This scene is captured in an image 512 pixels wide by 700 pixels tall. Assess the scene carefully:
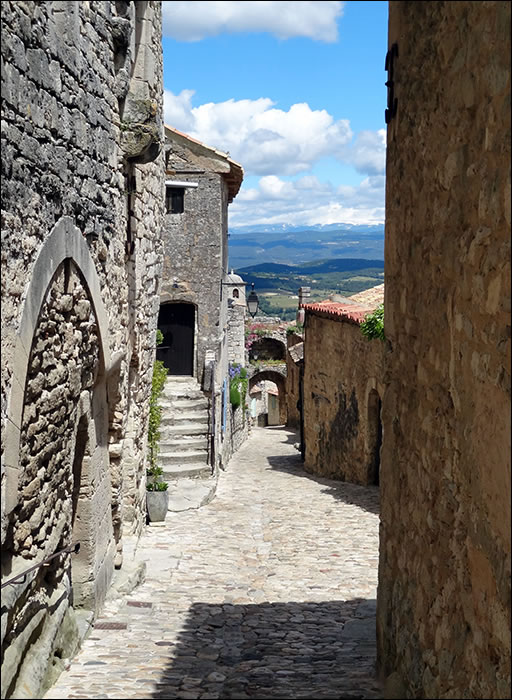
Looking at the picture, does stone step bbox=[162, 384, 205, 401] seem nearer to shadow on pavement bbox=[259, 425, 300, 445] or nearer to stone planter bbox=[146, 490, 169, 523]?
stone planter bbox=[146, 490, 169, 523]

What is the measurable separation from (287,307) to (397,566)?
103617mm

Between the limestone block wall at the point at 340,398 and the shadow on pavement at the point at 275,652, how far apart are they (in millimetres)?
6006

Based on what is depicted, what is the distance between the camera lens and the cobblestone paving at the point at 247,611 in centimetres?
493

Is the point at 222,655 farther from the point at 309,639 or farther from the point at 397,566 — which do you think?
the point at 397,566

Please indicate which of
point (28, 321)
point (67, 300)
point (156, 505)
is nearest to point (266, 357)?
point (156, 505)

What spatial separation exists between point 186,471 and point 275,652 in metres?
8.07

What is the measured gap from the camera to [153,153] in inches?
293

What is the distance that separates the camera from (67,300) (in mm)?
5363

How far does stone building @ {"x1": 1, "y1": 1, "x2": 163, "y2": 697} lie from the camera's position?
4.23m

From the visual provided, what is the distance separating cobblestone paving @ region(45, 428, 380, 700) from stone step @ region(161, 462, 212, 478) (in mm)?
892

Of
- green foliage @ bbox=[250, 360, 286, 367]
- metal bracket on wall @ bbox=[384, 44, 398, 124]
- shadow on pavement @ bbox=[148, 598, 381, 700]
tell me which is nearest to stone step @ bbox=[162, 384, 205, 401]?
shadow on pavement @ bbox=[148, 598, 381, 700]

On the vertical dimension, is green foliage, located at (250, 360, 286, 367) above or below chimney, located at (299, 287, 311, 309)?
below

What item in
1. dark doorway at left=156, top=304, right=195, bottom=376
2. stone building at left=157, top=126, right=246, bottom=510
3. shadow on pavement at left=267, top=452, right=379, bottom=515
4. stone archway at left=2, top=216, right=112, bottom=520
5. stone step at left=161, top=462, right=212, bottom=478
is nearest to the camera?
stone archway at left=2, top=216, right=112, bottom=520

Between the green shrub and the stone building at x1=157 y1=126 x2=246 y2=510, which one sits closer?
the stone building at x1=157 y1=126 x2=246 y2=510
